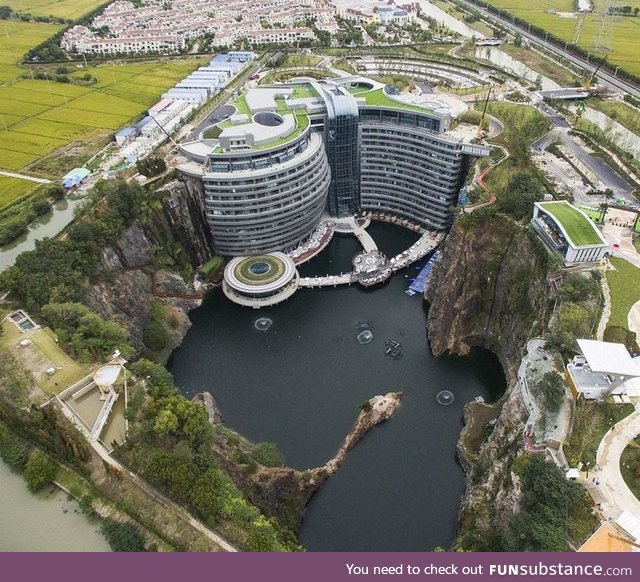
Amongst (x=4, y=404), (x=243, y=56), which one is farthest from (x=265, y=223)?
(x=243, y=56)

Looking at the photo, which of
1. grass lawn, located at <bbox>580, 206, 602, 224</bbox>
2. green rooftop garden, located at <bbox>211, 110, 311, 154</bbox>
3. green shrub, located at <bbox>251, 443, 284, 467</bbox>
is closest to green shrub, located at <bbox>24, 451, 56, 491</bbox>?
green shrub, located at <bbox>251, 443, 284, 467</bbox>

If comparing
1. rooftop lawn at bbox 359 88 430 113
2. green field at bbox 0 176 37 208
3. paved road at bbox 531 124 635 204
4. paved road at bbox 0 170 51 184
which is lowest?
paved road at bbox 531 124 635 204

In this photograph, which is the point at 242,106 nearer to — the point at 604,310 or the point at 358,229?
the point at 358,229

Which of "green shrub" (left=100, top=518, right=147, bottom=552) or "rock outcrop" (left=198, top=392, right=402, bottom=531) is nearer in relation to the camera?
"green shrub" (left=100, top=518, right=147, bottom=552)

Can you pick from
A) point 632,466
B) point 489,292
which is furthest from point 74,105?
point 632,466

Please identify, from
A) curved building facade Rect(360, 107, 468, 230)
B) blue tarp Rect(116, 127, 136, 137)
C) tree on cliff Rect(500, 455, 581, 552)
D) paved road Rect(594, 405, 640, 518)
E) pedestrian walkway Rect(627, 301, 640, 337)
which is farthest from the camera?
blue tarp Rect(116, 127, 136, 137)

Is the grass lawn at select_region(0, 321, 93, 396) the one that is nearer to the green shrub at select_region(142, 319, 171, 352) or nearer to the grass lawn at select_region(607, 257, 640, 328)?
the green shrub at select_region(142, 319, 171, 352)

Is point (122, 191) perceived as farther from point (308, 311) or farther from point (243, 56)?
point (243, 56)
